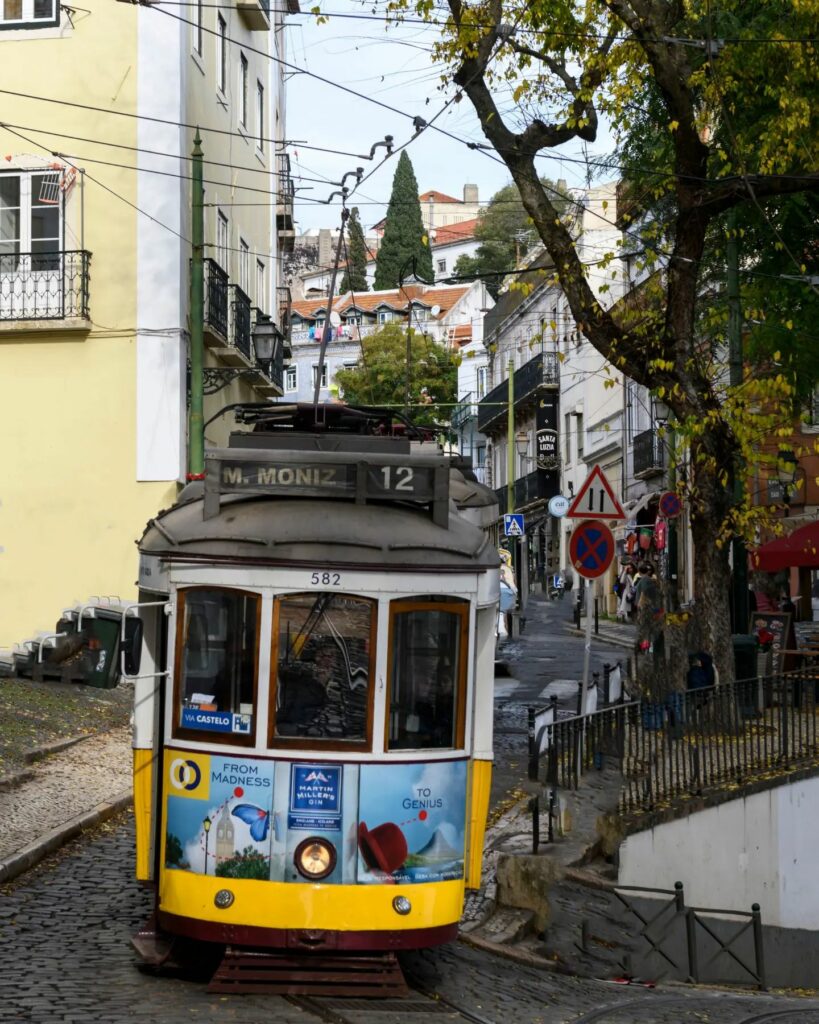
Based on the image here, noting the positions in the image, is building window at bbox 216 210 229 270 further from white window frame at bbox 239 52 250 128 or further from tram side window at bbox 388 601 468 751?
tram side window at bbox 388 601 468 751

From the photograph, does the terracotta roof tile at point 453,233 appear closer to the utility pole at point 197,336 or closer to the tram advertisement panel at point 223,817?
the utility pole at point 197,336

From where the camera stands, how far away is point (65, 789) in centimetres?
1425

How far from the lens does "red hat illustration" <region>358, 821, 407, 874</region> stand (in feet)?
27.1

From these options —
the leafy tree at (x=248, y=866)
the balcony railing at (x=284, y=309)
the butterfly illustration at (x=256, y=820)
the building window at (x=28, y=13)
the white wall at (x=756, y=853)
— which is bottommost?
the white wall at (x=756, y=853)

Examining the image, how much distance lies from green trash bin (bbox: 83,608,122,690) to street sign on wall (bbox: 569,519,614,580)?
7572mm

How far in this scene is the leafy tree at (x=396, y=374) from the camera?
7119 cm

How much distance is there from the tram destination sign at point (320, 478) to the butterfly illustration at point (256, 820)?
5.10ft

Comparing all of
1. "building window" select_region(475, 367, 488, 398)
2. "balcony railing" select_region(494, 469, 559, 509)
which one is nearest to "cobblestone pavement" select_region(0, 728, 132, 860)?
"balcony railing" select_region(494, 469, 559, 509)

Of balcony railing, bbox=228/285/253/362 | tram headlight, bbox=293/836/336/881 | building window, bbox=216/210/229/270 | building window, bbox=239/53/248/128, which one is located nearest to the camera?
tram headlight, bbox=293/836/336/881

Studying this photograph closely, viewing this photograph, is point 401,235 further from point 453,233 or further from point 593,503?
point 593,503

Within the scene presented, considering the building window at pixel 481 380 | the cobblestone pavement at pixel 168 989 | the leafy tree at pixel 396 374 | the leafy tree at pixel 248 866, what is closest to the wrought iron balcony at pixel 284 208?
the cobblestone pavement at pixel 168 989

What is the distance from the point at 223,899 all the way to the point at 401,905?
905 millimetres

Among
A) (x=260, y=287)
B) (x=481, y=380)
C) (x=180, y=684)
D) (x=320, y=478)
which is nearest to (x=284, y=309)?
(x=260, y=287)

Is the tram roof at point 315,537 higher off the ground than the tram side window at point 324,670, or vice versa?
the tram roof at point 315,537
